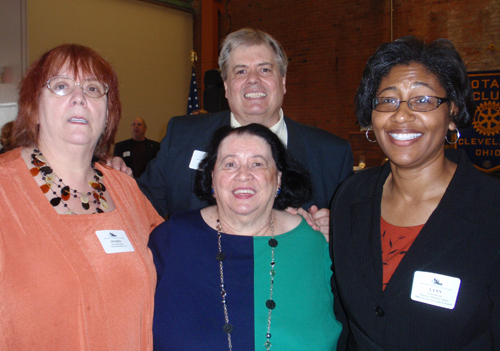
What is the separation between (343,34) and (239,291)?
8010mm

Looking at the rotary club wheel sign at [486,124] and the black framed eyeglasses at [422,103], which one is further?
the rotary club wheel sign at [486,124]

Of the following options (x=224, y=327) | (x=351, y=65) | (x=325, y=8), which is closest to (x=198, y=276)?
(x=224, y=327)

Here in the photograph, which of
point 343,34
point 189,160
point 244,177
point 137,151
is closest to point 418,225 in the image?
point 244,177

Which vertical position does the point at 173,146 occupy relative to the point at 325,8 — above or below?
below

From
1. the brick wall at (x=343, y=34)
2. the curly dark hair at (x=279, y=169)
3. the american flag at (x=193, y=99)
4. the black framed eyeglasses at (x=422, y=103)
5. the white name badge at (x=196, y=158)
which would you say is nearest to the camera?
the black framed eyeglasses at (x=422, y=103)

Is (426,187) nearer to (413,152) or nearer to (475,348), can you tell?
(413,152)

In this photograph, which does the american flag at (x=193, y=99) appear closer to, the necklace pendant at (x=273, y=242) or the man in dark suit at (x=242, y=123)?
the man in dark suit at (x=242, y=123)

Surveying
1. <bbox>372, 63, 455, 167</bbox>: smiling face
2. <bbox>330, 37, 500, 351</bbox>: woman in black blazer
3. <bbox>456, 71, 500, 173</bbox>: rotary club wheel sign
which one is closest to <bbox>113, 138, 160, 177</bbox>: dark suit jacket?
<bbox>456, 71, 500, 173</bbox>: rotary club wheel sign

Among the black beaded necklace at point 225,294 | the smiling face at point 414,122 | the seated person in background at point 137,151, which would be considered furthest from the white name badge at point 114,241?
the seated person in background at point 137,151

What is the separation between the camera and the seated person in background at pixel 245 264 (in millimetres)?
1613

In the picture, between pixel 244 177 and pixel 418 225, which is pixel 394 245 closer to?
pixel 418 225

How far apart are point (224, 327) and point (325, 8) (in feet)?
28.1

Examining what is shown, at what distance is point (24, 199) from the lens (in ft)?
4.84

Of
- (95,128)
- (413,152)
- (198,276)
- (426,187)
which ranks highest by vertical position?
(95,128)
